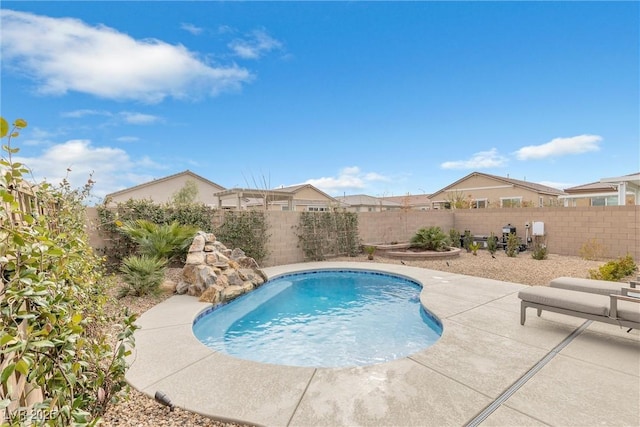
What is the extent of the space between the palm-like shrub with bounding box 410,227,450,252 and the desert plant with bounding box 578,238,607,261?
4638 millimetres

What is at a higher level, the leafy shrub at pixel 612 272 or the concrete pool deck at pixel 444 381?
the leafy shrub at pixel 612 272

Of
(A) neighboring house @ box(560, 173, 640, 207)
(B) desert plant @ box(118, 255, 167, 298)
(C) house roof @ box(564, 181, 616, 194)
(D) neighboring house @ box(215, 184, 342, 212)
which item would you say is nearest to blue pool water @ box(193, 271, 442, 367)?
(B) desert plant @ box(118, 255, 167, 298)

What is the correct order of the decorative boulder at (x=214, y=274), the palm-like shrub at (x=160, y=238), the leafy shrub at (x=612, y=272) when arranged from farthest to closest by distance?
the palm-like shrub at (x=160, y=238)
the leafy shrub at (x=612, y=272)
the decorative boulder at (x=214, y=274)

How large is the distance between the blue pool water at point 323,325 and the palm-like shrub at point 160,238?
2.70 m

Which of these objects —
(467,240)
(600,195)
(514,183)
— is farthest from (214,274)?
(514,183)

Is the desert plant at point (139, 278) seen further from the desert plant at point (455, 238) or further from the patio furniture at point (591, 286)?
the desert plant at point (455, 238)

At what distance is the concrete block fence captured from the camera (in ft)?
34.2

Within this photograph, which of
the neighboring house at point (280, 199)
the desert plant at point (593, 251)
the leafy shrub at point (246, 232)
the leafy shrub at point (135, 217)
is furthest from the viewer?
the neighboring house at point (280, 199)

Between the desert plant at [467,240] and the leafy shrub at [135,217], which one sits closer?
the leafy shrub at [135,217]

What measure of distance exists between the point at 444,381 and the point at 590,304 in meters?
2.50

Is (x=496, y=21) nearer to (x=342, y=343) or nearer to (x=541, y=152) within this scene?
(x=342, y=343)

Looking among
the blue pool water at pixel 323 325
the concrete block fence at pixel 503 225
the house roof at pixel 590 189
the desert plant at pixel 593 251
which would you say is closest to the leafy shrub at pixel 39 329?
the blue pool water at pixel 323 325

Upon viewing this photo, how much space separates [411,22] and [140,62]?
8.53 meters

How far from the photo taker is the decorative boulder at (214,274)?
22.4 ft
